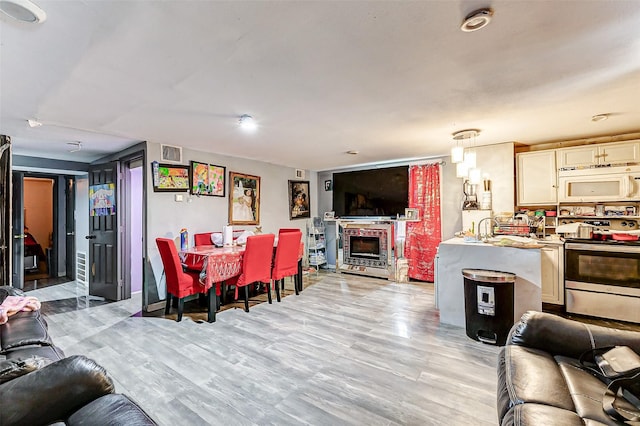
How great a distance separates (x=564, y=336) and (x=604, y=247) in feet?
8.74

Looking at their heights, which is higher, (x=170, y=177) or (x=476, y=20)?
(x=476, y=20)

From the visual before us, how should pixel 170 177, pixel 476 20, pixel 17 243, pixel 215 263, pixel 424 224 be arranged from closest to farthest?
pixel 476 20
pixel 215 263
pixel 170 177
pixel 17 243
pixel 424 224

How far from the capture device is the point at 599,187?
375 cm

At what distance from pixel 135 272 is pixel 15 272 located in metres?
2.04

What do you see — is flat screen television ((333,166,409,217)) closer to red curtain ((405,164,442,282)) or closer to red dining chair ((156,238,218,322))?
red curtain ((405,164,442,282))

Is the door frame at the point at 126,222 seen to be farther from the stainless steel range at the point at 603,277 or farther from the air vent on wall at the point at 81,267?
the stainless steel range at the point at 603,277

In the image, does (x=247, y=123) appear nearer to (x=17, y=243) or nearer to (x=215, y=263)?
(x=215, y=263)

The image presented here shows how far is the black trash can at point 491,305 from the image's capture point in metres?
2.69

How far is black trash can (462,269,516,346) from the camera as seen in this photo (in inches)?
106

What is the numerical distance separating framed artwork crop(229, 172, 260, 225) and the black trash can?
3.71 m

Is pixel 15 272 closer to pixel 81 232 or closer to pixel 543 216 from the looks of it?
pixel 81 232

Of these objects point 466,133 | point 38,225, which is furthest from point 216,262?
point 38,225

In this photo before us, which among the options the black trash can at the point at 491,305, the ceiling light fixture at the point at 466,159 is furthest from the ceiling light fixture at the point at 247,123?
the black trash can at the point at 491,305

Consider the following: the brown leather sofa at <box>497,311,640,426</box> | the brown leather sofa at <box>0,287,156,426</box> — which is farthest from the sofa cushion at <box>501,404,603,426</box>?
the brown leather sofa at <box>0,287,156,426</box>
